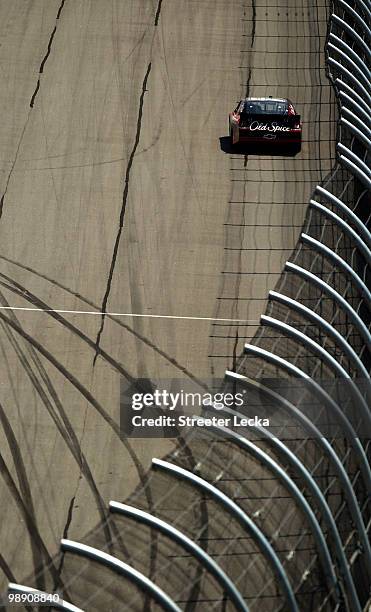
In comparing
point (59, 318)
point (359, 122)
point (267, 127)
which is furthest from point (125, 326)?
point (267, 127)

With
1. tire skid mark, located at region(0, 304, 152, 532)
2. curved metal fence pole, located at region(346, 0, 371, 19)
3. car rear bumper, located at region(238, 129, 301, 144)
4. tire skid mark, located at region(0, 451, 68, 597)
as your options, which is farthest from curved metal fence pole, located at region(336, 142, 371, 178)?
tire skid mark, located at region(0, 451, 68, 597)

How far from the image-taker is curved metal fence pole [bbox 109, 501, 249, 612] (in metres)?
11.6

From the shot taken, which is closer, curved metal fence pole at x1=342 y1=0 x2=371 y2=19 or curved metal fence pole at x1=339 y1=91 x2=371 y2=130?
curved metal fence pole at x1=339 y1=91 x2=371 y2=130

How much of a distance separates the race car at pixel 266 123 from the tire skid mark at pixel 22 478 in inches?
316

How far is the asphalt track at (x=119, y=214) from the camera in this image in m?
15.9

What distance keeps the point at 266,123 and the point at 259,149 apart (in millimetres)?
560

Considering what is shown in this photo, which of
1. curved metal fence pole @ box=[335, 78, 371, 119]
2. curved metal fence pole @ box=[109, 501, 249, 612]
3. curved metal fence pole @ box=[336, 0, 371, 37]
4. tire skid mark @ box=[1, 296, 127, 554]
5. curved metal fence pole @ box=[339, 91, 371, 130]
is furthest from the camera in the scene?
curved metal fence pole @ box=[336, 0, 371, 37]

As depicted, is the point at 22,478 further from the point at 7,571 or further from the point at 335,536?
the point at 335,536

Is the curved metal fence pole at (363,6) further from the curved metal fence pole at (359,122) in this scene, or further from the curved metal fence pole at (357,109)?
the curved metal fence pole at (359,122)

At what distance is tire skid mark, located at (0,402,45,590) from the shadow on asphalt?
25.9 ft

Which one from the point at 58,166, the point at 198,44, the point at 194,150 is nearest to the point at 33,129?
the point at 58,166

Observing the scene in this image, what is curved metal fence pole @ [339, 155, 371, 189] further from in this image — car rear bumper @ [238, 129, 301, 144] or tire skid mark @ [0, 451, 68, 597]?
tire skid mark @ [0, 451, 68, 597]

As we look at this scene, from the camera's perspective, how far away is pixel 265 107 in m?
21.5

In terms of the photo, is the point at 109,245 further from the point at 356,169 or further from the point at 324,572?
the point at 324,572
